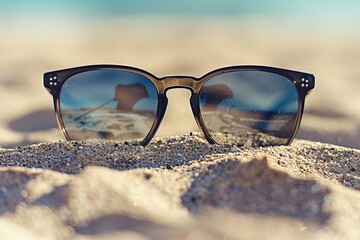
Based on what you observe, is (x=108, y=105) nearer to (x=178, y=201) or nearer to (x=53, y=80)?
(x=53, y=80)

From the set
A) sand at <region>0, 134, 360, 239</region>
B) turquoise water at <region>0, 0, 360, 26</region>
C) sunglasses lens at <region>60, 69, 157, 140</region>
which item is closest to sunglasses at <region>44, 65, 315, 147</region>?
sunglasses lens at <region>60, 69, 157, 140</region>

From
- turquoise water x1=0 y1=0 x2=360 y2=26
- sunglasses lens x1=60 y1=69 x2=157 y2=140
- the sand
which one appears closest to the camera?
the sand

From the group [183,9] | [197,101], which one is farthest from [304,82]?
[183,9]

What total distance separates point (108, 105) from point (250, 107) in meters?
0.49

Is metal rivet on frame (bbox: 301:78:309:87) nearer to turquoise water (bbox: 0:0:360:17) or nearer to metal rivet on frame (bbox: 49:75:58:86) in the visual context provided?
metal rivet on frame (bbox: 49:75:58:86)

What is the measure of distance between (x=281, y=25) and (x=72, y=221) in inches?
262

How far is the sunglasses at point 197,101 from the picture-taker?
2260mm

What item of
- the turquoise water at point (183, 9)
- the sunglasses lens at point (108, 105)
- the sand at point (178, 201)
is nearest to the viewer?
the sand at point (178, 201)

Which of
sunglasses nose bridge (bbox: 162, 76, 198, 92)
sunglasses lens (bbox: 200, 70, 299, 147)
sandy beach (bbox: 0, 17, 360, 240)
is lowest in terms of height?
sandy beach (bbox: 0, 17, 360, 240)

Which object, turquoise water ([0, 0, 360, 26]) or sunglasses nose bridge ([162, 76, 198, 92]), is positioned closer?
sunglasses nose bridge ([162, 76, 198, 92])

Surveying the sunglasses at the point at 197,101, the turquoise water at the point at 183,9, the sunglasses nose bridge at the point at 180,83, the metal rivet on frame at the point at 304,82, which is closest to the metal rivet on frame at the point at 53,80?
the sunglasses at the point at 197,101

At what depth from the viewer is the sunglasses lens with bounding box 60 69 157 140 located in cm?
225

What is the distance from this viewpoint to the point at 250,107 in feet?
7.45

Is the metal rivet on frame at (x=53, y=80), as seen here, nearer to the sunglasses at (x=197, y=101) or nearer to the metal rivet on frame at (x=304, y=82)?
the sunglasses at (x=197, y=101)
